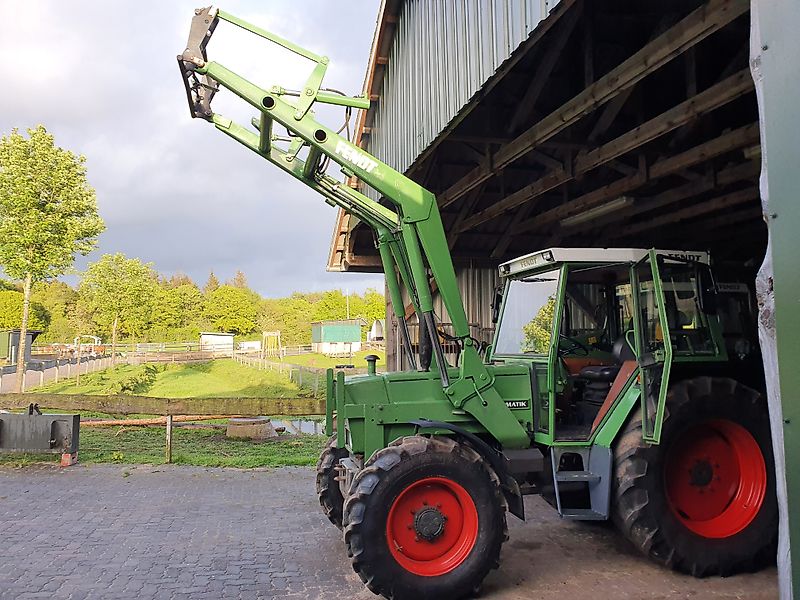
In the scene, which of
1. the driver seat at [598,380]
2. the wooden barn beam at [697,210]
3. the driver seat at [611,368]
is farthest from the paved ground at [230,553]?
the wooden barn beam at [697,210]

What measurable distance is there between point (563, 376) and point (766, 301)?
3.64 meters

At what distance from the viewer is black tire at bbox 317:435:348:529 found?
5.68m

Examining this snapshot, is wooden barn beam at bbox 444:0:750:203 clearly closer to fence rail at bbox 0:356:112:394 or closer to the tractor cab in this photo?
the tractor cab

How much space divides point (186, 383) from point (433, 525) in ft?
80.5

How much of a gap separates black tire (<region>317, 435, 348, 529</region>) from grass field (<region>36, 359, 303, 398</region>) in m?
15.1

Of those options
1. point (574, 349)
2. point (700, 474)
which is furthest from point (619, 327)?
point (700, 474)

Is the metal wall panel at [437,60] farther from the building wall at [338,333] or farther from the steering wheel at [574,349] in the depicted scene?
the building wall at [338,333]

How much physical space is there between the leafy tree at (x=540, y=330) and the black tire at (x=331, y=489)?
1985 mm

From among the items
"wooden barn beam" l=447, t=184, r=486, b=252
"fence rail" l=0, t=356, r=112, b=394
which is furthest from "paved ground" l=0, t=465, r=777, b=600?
"fence rail" l=0, t=356, r=112, b=394

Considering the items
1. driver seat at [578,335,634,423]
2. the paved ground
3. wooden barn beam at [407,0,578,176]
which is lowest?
the paved ground

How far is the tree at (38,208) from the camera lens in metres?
17.1

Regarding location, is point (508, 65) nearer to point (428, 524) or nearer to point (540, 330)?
point (540, 330)

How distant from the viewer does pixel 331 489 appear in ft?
18.7

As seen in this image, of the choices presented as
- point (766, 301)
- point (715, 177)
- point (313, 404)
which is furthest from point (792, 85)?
point (313, 404)
